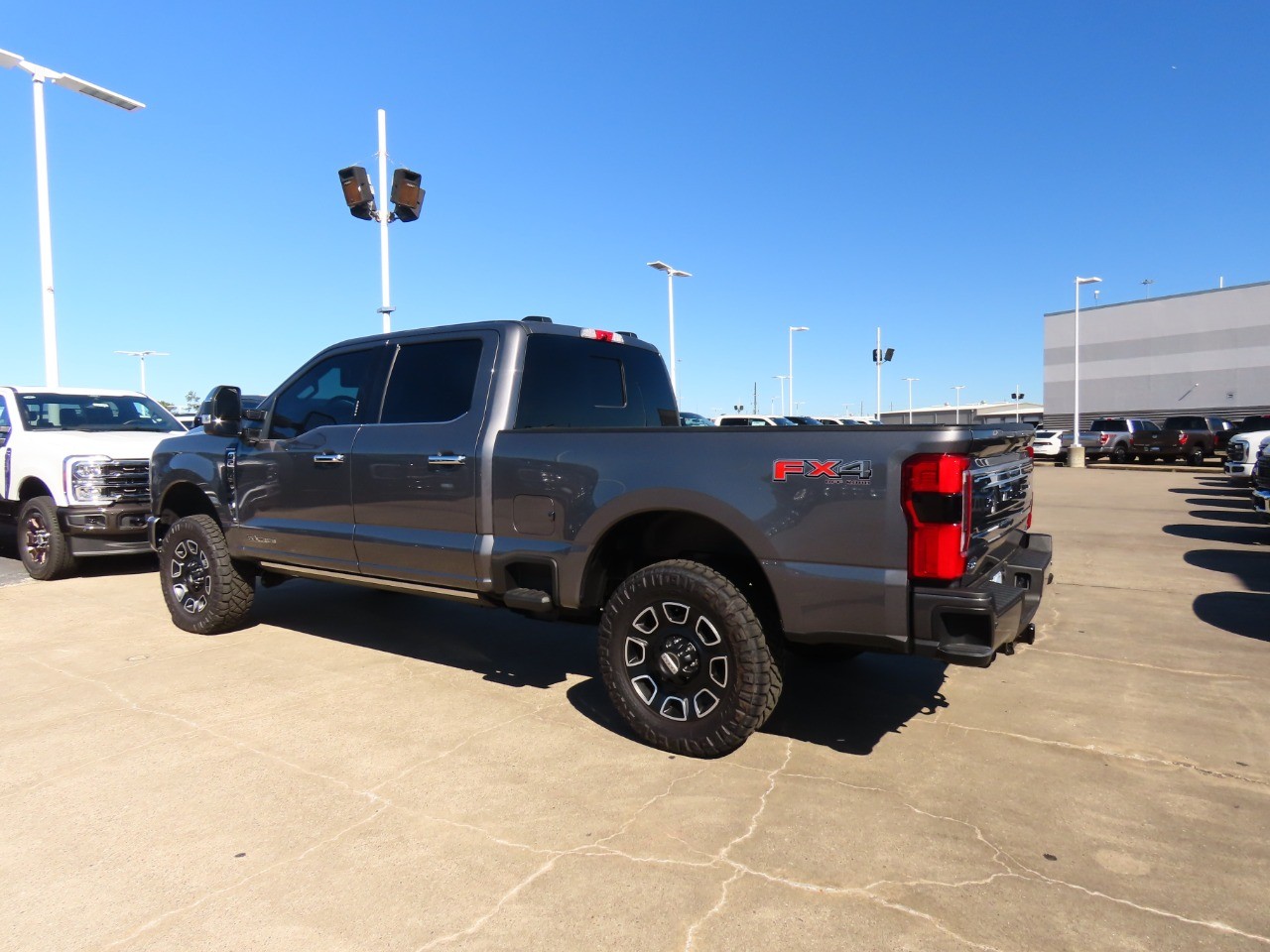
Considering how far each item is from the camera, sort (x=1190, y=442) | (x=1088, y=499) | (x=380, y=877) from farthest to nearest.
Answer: (x=1190, y=442) → (x=1088, y=499) → (x=380, y=877)

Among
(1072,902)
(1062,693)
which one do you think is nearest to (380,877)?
(1072,902)

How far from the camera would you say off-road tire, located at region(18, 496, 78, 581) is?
25.5ft

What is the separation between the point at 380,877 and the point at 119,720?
231 centimetres

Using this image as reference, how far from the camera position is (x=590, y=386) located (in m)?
4.85

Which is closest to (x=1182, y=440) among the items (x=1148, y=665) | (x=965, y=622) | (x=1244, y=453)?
(x=1244, y=453)

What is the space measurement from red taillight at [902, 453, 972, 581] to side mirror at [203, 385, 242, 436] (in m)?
4.17

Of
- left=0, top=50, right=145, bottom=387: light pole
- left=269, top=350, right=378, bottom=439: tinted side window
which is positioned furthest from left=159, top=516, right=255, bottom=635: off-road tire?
left=0, top=50, right=145, bottom=387: light pole

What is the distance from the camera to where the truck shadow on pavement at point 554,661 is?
4.14m

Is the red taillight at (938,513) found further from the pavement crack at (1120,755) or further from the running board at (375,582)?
the running board at (375,582)

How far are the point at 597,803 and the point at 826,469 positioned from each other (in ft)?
5.35

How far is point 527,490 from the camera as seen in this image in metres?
4.10

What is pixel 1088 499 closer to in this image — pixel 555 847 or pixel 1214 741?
pixel 1214 741

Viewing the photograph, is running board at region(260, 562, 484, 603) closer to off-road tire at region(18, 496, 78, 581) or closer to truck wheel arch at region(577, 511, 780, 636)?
truck wheel arch at region(577, 511, 780, 636)

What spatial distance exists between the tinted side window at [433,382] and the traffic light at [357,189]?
8.48m
